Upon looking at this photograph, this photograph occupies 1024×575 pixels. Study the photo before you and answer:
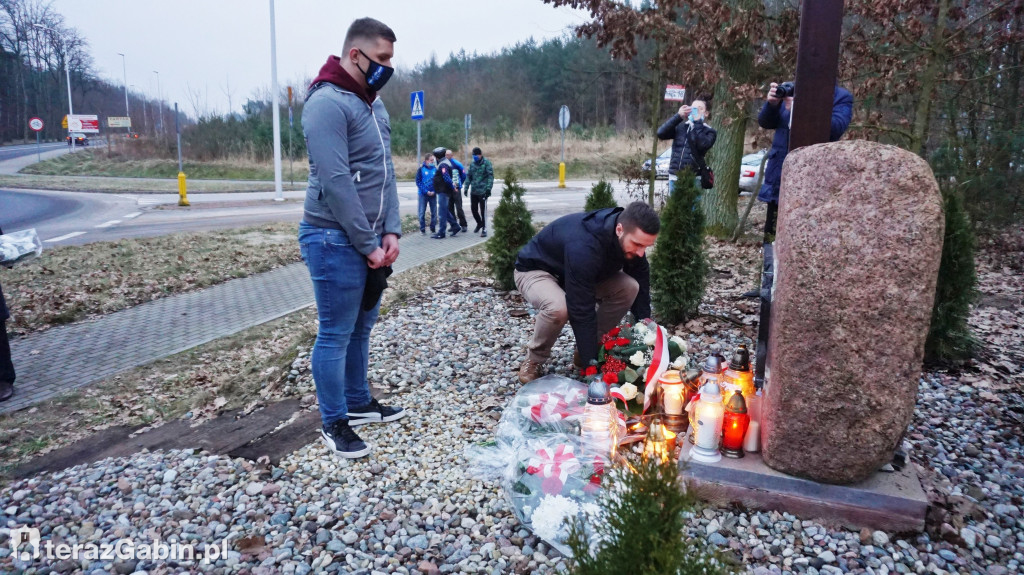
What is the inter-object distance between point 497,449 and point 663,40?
789 cm

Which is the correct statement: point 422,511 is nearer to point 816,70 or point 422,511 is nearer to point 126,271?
point 816,70

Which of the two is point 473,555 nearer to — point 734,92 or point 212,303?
point 212,303

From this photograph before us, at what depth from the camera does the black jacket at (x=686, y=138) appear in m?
7.89

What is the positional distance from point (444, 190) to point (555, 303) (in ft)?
28.9

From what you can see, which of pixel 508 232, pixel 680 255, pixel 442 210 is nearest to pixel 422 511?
pixel 680 255

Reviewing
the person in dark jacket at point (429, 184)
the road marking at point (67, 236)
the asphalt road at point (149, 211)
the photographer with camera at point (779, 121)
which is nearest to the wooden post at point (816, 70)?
the photographer with camera at point (779, 121)

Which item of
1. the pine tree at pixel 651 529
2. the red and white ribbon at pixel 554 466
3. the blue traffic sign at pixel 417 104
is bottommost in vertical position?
the red and white ribbon at pixel 554 466

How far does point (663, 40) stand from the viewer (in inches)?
378

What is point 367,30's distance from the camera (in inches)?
127

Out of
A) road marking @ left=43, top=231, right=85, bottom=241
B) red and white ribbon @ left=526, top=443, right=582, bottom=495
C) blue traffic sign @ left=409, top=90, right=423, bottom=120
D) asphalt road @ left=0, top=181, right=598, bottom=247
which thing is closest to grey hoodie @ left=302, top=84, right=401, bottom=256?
red and white ribbon @ left=526, top=443, right=582, bottom=495

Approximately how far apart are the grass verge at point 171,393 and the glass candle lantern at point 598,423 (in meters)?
1.87

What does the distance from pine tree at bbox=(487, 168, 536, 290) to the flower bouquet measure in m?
3.07

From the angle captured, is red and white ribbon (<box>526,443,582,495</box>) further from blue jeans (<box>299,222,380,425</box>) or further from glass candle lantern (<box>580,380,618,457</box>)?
blue jeans (<box>299,222,380,425</box>)

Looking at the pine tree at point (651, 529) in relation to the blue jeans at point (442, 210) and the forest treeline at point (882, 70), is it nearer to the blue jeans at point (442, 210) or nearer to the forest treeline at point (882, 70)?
the forest treeline at point (882, 70)
